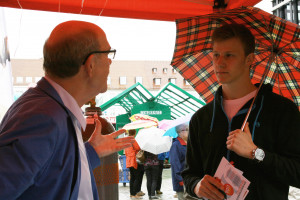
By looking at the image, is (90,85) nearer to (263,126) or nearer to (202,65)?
(263,126)

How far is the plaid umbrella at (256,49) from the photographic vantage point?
83.7 inches

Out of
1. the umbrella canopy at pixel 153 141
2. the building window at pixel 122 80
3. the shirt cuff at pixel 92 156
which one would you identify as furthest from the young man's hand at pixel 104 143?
the building window at pixel 122 80

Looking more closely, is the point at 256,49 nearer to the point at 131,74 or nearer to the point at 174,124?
the point at 174,124

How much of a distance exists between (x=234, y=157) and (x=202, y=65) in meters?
1.11

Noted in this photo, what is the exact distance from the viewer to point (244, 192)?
170 cm

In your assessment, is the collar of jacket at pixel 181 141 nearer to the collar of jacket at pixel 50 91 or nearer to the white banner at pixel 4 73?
the white banner at pixel 4 73

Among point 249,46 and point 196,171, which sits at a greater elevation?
point 249,46

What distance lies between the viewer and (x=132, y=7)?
3375mm

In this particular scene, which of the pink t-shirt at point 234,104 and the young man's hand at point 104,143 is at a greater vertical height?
the pink t-shirt at point 234,104

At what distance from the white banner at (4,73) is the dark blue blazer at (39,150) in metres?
1.68

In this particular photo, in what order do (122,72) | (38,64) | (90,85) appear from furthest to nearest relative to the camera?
(122,72) → (38,64) → (90,85)

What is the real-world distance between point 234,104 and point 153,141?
6.19 metres

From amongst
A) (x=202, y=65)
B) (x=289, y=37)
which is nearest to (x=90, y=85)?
(x=289, y=37)

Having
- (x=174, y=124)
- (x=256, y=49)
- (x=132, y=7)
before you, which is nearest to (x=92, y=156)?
(x=256, y=49)
